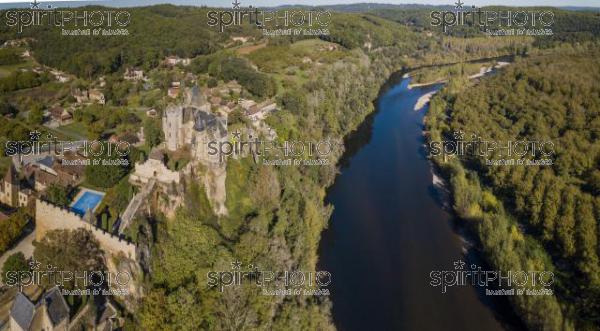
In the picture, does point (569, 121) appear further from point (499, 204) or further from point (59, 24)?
point (59, 24)

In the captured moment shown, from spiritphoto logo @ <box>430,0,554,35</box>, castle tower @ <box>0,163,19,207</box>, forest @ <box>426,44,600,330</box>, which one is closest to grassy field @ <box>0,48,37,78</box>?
castle tower @ <box>0,163,19,207</box>

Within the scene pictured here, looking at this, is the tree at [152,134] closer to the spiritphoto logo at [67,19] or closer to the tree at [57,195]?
the tree at [57,195]

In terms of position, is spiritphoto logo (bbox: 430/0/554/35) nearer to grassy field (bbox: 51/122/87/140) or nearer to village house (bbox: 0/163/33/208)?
grassy field (bbox: 51/122/87/140)

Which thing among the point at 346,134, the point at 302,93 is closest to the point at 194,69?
the point at 302,93

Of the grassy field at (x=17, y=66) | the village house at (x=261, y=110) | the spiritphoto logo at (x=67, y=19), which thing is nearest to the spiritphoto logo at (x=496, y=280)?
the village house at (x=261, y=110)

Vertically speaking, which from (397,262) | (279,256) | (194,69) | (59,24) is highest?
(59,24)

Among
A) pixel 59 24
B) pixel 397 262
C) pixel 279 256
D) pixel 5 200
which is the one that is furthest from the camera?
pixel 59 24
